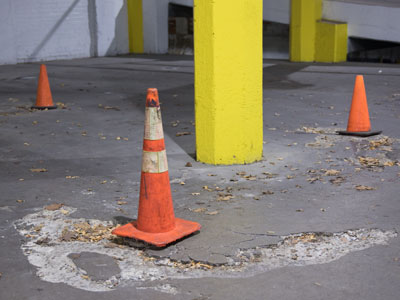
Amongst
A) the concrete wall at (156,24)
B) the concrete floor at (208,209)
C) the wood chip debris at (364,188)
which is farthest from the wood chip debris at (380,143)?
the concrete wall at (156,24)

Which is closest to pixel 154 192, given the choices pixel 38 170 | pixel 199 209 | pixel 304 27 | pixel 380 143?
pixel 199 209

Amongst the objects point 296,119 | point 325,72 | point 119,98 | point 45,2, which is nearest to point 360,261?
point 296,119

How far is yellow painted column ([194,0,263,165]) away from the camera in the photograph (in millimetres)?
5266

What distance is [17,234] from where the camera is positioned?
3762 mm

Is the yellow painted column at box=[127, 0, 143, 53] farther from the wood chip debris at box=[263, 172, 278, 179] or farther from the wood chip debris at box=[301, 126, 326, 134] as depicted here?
the wood chip debris at box=[263, 172, 278, 179]

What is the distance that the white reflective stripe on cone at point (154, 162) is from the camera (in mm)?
3551

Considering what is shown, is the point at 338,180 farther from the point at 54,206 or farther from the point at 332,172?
the point at 54,206

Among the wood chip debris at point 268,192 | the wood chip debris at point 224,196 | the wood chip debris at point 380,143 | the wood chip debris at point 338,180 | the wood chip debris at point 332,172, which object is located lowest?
the wood chip debris at point 224,196

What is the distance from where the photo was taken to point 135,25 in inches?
765

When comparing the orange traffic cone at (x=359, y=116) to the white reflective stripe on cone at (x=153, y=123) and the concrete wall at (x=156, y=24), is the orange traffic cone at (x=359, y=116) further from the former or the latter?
the concrete wall at (x=156, y=24)

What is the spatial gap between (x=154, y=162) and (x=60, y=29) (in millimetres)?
14953

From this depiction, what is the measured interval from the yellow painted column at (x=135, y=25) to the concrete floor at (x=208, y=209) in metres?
11.1

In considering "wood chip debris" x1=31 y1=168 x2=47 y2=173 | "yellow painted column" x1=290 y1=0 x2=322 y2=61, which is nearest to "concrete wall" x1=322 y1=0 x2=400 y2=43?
"yellow painted column" x1=290 y1=0 x2=322 y2=61

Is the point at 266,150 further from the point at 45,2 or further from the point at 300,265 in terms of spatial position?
the point at 45,2
